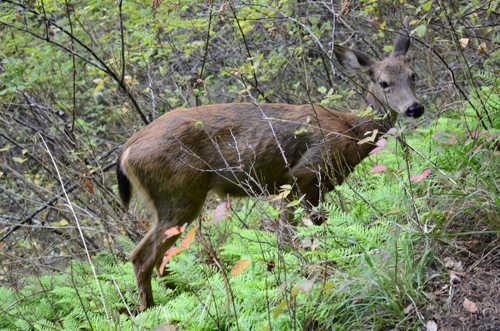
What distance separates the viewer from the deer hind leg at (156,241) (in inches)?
186

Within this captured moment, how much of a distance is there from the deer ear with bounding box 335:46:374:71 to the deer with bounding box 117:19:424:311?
0.5 inches

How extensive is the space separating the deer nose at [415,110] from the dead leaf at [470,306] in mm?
3196

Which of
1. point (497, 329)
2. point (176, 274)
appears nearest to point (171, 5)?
point (176, 274)

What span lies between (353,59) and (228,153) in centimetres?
194

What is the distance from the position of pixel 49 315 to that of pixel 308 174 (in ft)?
9.49

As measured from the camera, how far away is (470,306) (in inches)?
104

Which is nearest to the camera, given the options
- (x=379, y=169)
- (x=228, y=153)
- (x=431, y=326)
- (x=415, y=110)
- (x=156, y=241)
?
(x=431, y=326)

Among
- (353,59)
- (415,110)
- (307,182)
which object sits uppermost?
(353,59)

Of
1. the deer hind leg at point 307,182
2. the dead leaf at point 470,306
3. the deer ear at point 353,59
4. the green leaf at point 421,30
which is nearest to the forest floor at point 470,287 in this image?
the dead leaf at point 470,306

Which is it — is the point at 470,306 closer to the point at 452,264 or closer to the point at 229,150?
the point at 452,264

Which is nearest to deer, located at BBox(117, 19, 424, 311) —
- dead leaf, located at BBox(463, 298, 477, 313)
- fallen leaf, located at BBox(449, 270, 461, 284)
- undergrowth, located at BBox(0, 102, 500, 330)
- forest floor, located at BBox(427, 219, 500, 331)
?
undergrowth, located at BBox(0, 102, 500, 330)

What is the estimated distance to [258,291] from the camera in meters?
3.33

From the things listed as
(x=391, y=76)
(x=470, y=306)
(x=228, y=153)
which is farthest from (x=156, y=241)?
(x=391, y=76)

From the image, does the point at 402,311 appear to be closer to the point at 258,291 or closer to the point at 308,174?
the point at 258,291
